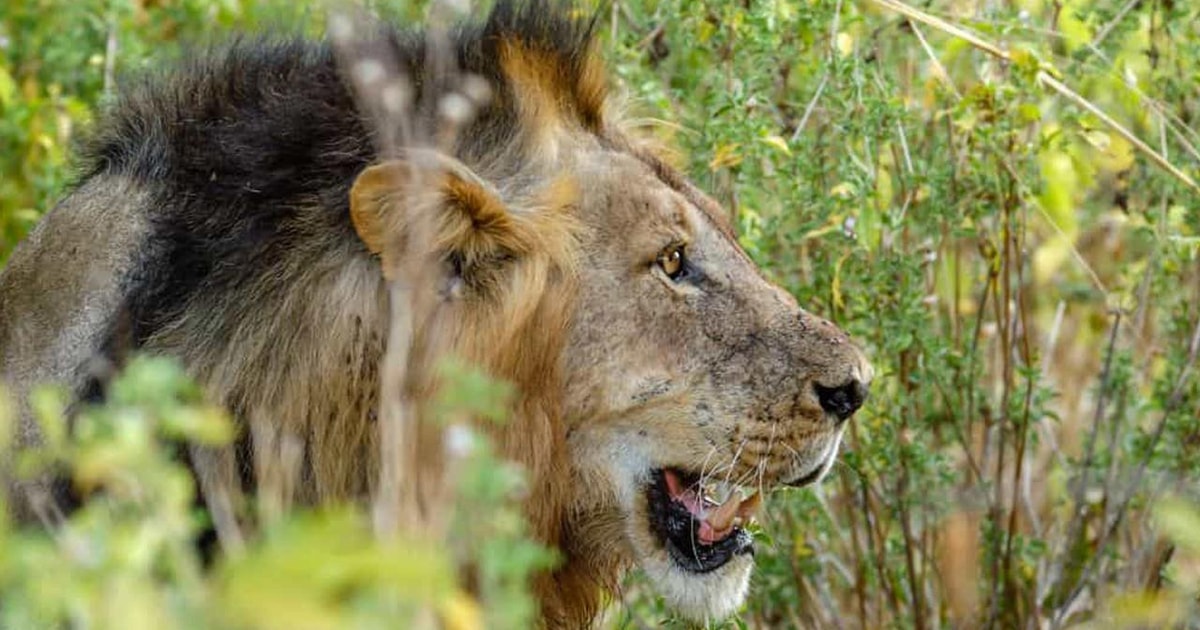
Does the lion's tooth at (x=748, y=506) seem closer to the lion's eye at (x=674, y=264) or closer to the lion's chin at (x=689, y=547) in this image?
the lion's chin at (x=689, y=547)

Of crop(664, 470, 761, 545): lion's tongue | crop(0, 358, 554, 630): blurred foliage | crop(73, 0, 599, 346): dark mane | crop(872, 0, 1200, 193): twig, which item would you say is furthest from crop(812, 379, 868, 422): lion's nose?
crop(0, 358, 554, 630): blurred foliage

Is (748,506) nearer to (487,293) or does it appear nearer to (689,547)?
(689,547)

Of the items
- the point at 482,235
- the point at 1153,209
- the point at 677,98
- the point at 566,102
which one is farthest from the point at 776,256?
the point at 482,235

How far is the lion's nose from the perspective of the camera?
3.72 m

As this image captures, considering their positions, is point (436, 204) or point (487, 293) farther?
point (487, 293)

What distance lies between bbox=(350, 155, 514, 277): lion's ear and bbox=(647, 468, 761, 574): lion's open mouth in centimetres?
56

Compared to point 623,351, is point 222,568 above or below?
above

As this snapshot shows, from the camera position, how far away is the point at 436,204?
3436mm

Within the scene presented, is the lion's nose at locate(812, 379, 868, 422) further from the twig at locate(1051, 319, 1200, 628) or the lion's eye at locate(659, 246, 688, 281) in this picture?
the twig at locate(1051, 319, 1200, 628)

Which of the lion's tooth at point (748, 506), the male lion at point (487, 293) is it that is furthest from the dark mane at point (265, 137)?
the lion's tooth at point (748, 506)

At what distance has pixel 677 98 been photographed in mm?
5270

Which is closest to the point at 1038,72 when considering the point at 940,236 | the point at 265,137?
the point at 940,236

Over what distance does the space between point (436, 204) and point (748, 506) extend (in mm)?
888

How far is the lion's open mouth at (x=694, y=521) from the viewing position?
12.2ft
